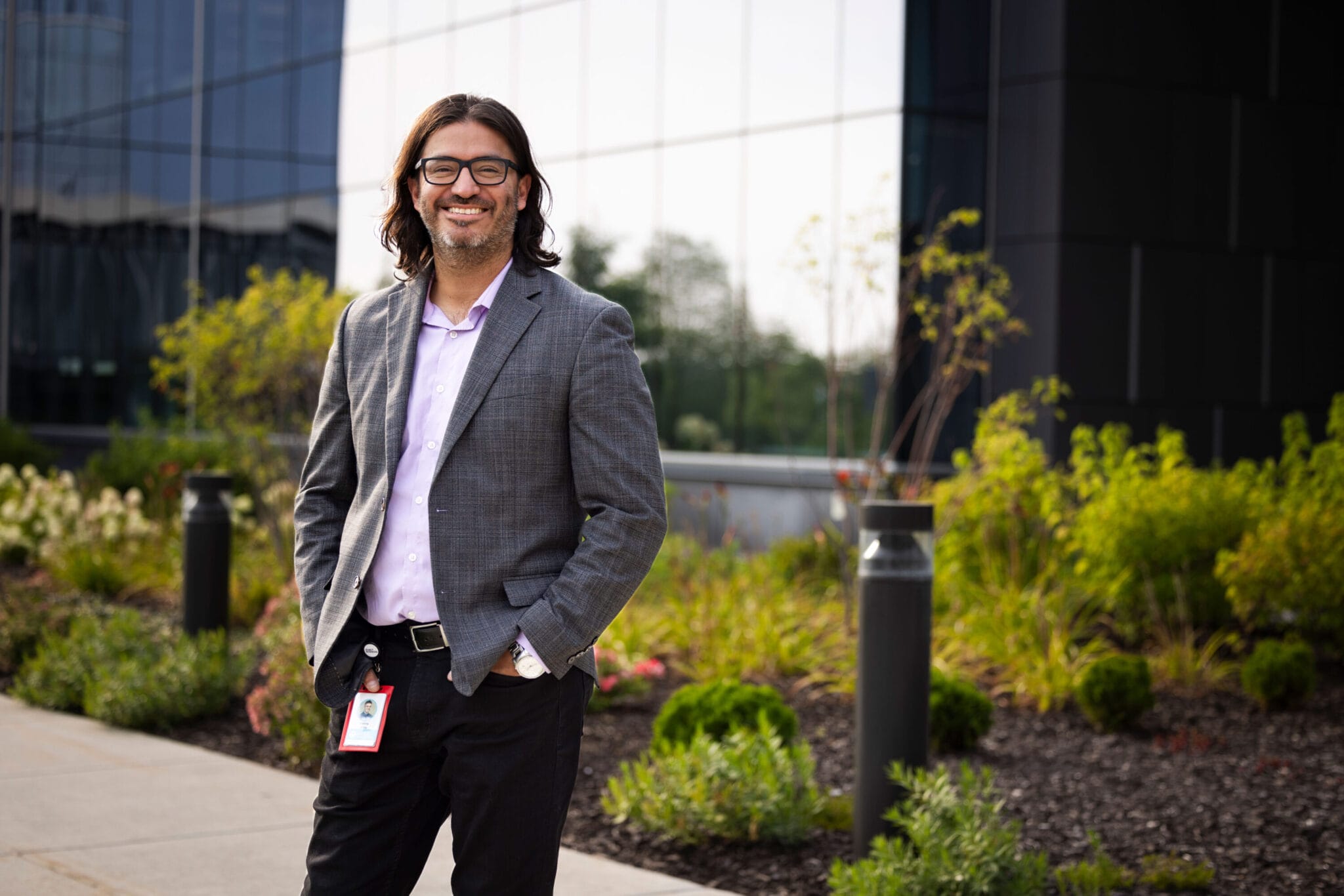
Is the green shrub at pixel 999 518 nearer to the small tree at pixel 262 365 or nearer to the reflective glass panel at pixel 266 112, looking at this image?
the small tree at pixel 262 365

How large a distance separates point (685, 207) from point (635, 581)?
42.5 ft

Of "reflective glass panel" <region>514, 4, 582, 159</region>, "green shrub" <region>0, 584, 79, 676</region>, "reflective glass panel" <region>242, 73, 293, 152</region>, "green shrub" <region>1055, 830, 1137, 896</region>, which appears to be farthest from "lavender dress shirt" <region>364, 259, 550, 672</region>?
"reflective glass panel" <region>242, 73, 293, 152</region>

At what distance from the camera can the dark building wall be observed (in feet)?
41.3

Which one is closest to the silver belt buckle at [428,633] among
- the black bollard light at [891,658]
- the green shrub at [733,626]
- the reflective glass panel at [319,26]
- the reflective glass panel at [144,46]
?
the black bollard light at [891,658]

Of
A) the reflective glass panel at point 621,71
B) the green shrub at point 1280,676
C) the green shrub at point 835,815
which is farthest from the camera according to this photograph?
the reflective glass panel at point 621,71

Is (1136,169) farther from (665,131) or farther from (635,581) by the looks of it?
(635,581)

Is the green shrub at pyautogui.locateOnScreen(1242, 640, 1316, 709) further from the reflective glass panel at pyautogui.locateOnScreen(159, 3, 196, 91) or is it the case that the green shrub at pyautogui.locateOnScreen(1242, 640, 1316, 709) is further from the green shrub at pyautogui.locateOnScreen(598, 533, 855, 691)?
the reflective glass panel at pyautogui.locateOnScreen(159, 3, 196, 91)

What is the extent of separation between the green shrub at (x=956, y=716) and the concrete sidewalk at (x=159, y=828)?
6.71 ft

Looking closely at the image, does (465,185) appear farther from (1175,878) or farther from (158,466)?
(158,466)

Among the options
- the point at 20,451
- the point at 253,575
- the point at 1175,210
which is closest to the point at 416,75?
the point at 20,451

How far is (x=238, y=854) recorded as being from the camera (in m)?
5.19

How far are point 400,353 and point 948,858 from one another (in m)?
2.34

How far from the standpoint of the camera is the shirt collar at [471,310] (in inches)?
120

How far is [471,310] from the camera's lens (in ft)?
10.0
